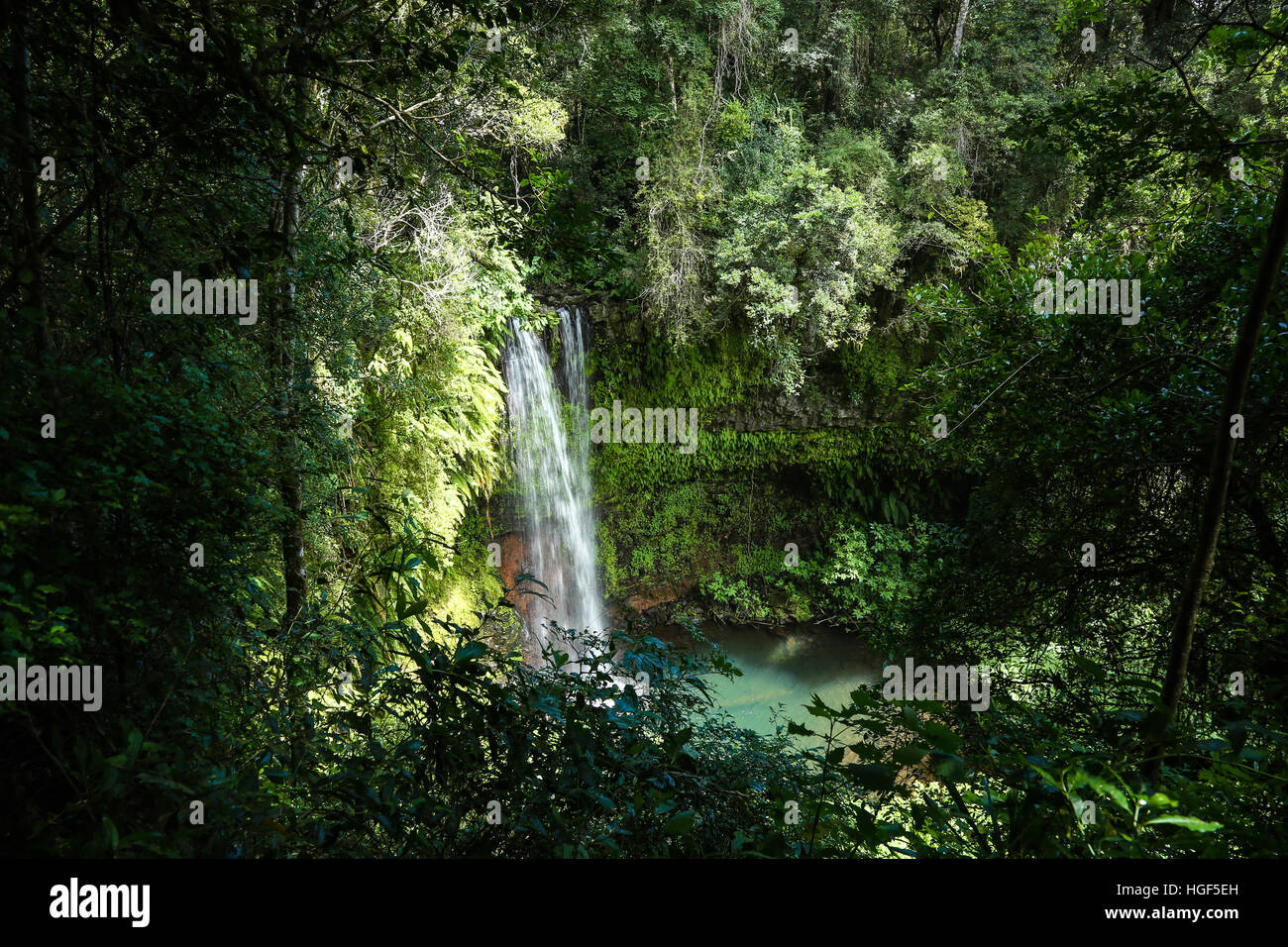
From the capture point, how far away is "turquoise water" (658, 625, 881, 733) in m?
12.1

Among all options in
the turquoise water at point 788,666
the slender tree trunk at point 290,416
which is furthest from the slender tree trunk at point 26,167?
the turquoise water at point 788,666

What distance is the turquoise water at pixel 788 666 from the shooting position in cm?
1209

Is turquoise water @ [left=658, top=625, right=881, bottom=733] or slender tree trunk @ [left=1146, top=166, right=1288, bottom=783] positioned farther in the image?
turquoise water @ [left=658, top=625, right=881, bottom=733]

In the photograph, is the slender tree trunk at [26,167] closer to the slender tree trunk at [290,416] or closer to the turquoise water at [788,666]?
the slender tree trunk at [290,416]

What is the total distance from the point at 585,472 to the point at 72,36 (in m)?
10.3

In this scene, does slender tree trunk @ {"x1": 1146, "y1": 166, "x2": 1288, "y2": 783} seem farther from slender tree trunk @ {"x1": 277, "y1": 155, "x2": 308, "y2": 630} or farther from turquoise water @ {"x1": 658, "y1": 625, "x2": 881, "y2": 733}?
turquoise water @ {"x1": 658, "y1": 625, "x2": 881, "y2": 733}

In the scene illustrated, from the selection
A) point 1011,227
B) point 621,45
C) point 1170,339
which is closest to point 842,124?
point 1011,227

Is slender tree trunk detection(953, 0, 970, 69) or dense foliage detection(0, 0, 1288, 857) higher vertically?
slender tree trunk detection(953, 0, 970, 69)

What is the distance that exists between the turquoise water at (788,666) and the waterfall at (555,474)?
6.77 feet

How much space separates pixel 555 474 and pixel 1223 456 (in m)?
10.1

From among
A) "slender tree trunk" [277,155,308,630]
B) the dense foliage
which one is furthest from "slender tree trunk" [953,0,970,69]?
"slender tree trunk" [277,155,308,630]

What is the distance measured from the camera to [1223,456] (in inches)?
82.8

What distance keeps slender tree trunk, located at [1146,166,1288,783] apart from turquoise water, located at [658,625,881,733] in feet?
33.1
